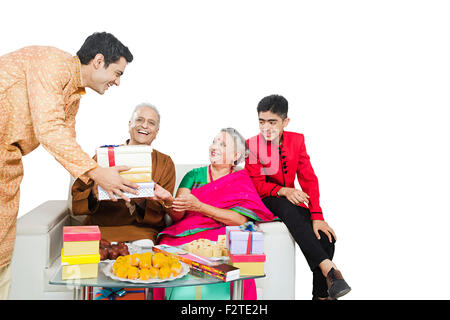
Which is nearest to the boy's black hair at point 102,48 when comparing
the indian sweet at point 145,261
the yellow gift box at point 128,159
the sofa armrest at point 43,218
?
the yellow gift box at point 128,159

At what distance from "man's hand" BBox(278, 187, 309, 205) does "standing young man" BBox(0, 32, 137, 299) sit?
1.24 meters

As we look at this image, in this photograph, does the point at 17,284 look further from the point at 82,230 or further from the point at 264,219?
the point at 264,219

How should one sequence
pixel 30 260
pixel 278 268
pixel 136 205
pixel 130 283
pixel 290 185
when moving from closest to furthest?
pixel 130 283 → pixel 30 260 → pixel 278 268 → pixel 136 205 → pixel 290 185

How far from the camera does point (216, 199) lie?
10.4ft

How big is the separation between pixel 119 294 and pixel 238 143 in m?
1.24

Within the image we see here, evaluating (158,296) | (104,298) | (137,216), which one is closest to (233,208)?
(137,216)

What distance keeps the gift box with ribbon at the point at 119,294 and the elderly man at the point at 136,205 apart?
553 millimetres

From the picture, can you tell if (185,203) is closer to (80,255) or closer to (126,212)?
(126,212)

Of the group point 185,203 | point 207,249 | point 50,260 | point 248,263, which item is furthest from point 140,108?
point 248,263

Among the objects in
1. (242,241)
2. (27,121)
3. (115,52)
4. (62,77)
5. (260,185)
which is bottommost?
(242,241)

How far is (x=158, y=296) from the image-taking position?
2.58 m

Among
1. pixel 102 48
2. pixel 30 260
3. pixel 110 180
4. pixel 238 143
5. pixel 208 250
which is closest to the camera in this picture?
pixel 110 180

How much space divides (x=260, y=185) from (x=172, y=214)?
0.63m

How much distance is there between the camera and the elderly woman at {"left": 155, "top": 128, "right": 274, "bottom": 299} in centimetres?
303
